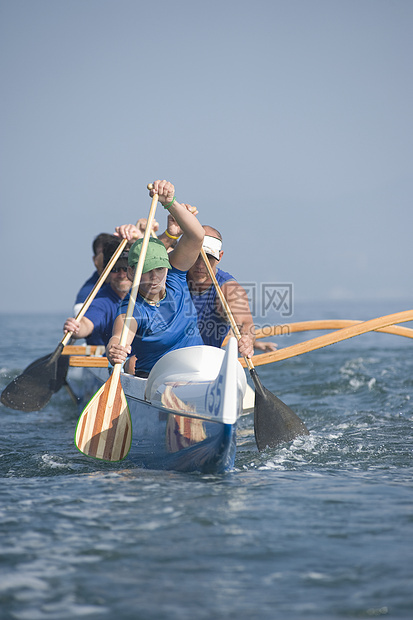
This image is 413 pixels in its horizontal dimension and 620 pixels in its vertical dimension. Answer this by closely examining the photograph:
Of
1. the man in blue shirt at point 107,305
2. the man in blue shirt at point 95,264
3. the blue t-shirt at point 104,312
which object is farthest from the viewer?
the man in blue shirt at point 95,264

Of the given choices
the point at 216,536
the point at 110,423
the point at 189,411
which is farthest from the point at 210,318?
the point at 216,536

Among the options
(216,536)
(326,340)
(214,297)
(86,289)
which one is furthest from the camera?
(86,289)

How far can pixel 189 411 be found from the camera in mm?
3723

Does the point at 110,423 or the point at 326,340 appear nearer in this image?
the point at 110,423

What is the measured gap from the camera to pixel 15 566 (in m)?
2.59

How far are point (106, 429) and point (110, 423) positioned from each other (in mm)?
50

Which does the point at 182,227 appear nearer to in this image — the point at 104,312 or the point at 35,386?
the point at 104,312

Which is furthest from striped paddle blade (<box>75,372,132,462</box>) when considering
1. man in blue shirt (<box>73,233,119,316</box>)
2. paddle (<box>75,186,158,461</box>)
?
man in blue shirt (<box>73,233,119,316</box>)

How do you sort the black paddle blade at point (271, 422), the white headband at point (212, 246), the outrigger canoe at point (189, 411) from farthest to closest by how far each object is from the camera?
the white headband at point (212, 246)
the black paddle blade at point (271, 422)
the outrigger canoe at point (189, 411)

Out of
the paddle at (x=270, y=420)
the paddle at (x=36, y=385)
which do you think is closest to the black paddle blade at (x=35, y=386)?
the paddle at (x=36, y=385)

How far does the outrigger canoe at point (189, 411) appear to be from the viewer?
3.50 meters

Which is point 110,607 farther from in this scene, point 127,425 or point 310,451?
point 310,451

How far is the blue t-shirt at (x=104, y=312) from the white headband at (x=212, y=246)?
144cm

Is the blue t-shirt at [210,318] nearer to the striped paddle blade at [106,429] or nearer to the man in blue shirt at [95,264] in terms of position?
the striped paddle blade at [106,429]
